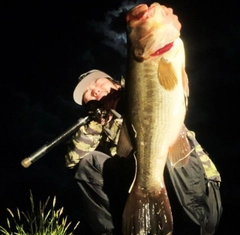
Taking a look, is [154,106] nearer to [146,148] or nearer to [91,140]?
[146,148]

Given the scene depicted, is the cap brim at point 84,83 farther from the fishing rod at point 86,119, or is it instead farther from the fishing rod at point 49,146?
the fishing rod at point 49,146

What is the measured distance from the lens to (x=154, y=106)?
288cm

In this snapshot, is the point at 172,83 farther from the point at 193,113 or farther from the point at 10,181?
the point at 10,181

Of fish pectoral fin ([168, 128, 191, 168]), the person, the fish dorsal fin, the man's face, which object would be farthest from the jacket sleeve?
the fish dorsal fin

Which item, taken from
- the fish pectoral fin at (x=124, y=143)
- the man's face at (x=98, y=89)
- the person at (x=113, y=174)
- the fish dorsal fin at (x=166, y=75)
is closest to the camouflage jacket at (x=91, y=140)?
the person at (x=113, y=174)

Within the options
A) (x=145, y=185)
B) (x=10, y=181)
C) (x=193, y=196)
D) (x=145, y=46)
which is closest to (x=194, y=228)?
(x=193, y=196)

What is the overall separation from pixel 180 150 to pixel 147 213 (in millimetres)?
520

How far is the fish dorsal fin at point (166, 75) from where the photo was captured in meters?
2.73

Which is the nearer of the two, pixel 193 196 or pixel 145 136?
pixel 145 136

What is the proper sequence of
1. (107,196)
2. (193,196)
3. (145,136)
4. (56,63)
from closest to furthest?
1. (145,136)
2. (193,196)
3. (107,196)
4. (56,63)

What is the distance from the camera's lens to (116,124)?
3.81 meters

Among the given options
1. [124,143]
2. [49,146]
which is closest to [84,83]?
[49,146]

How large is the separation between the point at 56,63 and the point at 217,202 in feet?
67.3

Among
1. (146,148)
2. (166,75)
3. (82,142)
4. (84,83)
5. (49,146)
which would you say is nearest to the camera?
(166,75)
